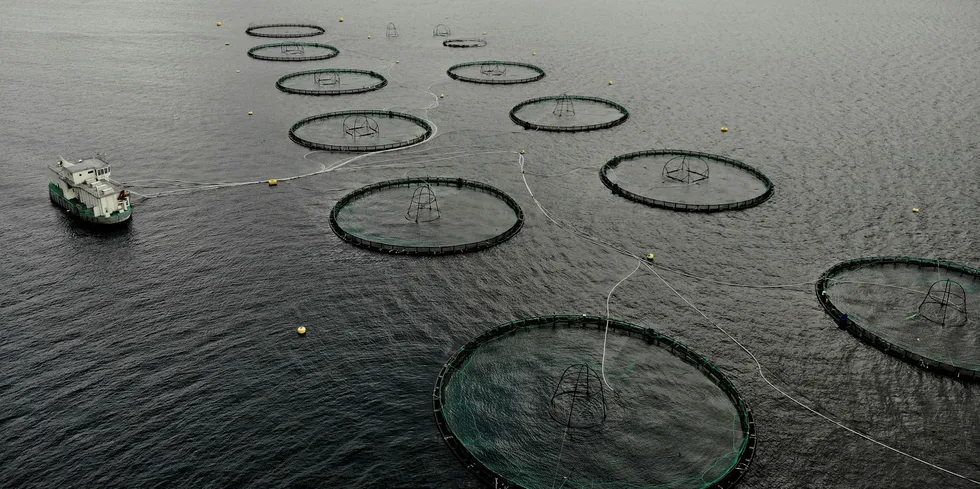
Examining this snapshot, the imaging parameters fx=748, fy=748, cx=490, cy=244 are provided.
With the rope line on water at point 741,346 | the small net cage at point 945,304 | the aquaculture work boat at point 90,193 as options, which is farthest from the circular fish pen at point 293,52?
the small net cage at point 945,304

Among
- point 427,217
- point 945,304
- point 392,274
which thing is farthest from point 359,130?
point 945,304

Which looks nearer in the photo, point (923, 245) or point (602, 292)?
point (602, 292)

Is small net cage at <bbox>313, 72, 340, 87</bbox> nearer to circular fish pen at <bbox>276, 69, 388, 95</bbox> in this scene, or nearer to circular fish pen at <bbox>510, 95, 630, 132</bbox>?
circular fish pen at <bbox>276, 69, 388, 95</bbox>

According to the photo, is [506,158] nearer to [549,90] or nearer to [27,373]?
[549,90]

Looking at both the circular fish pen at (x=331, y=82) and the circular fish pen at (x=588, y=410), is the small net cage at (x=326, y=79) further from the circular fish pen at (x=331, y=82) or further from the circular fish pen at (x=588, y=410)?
the circular fish pen at (x=588, y=410)

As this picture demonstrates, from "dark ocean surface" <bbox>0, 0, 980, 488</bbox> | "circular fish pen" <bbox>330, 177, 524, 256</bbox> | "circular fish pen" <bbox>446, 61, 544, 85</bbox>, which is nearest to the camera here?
"dark ocean surface" <bbox>0, 0, 980, 488</bbox>

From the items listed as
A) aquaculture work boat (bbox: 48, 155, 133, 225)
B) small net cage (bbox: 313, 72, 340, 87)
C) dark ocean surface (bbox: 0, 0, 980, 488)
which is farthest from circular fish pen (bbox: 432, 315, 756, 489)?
small net cage (bbox: 313, 72, 340, 87)

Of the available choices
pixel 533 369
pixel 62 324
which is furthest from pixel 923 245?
pixel 62 324
